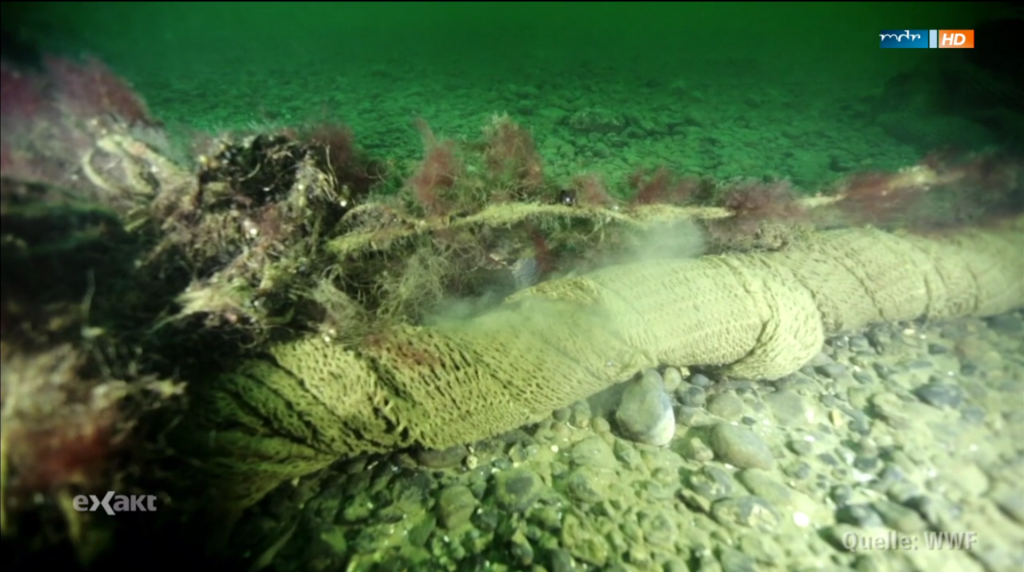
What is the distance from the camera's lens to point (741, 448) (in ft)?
8.25

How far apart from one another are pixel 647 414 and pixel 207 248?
2395 mm

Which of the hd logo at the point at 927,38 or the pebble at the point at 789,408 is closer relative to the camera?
the pebble at the point at 789,408

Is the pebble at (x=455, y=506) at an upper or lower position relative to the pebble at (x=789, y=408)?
upper

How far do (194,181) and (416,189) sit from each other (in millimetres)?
1103

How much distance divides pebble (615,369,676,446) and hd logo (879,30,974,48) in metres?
5.91

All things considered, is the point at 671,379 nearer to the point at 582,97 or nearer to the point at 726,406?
the point at 726,406

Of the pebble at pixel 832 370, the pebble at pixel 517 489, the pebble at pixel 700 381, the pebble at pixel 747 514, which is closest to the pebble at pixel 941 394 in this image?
the pebble at pixel 832 370

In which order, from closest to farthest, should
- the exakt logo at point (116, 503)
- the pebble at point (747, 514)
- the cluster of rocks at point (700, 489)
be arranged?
the exakt logo at point (116, 503), the cluster of rocks at point (700, 489), the pebble at point (747, 514)

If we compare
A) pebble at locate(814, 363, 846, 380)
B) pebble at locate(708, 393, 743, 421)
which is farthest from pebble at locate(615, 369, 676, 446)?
pebble at locate(814, 363, 846, 380)

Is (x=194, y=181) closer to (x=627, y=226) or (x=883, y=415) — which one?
(x=627, y=226)

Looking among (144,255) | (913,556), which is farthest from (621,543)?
(144,255)

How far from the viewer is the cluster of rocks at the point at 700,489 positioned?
2.15m

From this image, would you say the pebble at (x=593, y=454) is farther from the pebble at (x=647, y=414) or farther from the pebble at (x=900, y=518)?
the pebble at (x=900, y=518)

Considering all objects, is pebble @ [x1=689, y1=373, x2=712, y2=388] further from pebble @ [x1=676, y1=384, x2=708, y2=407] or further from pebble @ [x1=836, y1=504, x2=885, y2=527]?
pebble @ [x1=836, y1=504, x2=885, y2=527]
